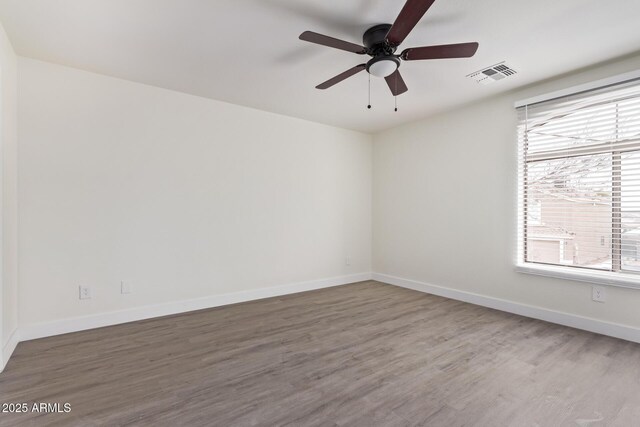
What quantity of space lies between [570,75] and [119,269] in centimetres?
490

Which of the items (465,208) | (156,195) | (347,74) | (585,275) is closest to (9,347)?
(156,195)

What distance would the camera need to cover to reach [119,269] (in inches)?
121

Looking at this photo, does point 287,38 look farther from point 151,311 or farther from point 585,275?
point 585,275

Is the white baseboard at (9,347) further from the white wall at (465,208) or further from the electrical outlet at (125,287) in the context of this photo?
the white wall at (465,208)

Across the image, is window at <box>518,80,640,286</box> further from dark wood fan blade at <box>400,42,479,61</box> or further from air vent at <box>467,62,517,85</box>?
dark wood fan blade at <box>400,42,479,61</box>

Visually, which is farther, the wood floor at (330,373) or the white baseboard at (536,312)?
the white baseboard at (536,312)

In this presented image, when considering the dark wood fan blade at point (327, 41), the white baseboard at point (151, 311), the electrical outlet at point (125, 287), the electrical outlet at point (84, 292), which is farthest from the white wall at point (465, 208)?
the electrical outlet at point (84, 292)

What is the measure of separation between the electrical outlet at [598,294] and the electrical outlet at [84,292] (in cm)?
478

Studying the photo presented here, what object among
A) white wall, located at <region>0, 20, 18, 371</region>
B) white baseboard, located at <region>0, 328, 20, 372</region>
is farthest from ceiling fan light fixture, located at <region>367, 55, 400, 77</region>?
white baseboard, located at <region>0, 328, 20, 372</region>

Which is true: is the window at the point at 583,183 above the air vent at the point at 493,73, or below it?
below

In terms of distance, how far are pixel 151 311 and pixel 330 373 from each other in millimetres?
2174

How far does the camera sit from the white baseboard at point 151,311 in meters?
2.72

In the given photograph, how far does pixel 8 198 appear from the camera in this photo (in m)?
2.40

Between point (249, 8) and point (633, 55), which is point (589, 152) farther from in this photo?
point (249, 8)
